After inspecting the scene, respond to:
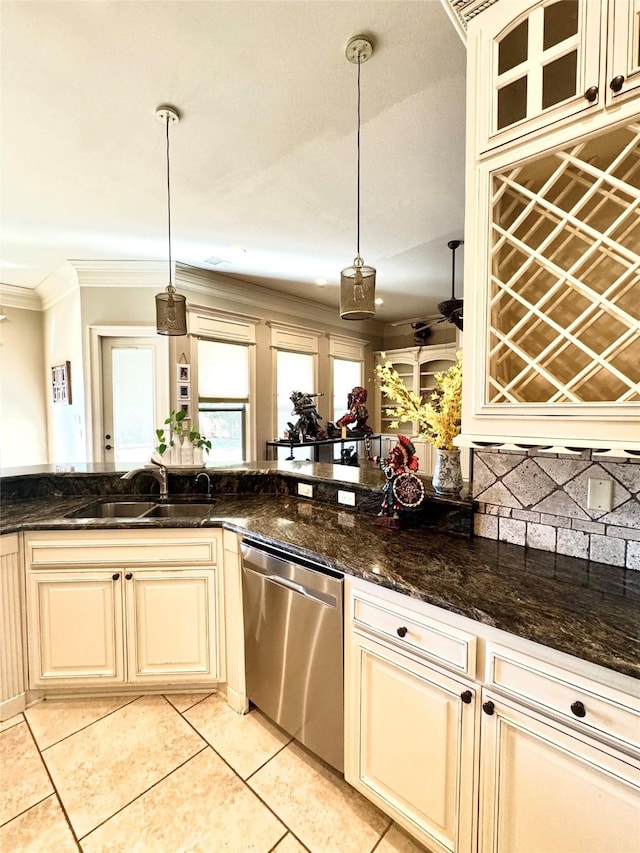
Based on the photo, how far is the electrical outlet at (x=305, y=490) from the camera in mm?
2285

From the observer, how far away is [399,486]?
5.54ft

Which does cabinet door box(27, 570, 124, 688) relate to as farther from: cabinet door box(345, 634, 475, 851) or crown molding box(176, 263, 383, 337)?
crown molding box(176, 263, 383, 337)

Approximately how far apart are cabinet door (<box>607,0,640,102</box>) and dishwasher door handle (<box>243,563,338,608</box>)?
172 centimetres

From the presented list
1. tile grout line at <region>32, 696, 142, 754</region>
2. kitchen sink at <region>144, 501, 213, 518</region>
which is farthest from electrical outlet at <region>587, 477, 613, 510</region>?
tile grout line at <region>32, 696, 142, 754</region>

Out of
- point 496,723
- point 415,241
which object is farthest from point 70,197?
point 496,723

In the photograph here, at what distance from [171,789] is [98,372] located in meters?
3.64

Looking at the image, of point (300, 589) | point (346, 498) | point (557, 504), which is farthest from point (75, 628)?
point (557, 504)

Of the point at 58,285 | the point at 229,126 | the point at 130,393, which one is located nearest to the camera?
the point at 229,126

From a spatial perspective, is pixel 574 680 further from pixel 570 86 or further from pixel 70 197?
pixel 70 197

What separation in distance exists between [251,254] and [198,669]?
3418 millimetres

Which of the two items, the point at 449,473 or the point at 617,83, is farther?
the point at 449,473

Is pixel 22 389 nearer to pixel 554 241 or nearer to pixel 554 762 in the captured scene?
pixel 554 241

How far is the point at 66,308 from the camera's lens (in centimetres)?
439

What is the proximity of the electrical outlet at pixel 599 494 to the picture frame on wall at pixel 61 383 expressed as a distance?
16.0 ft
